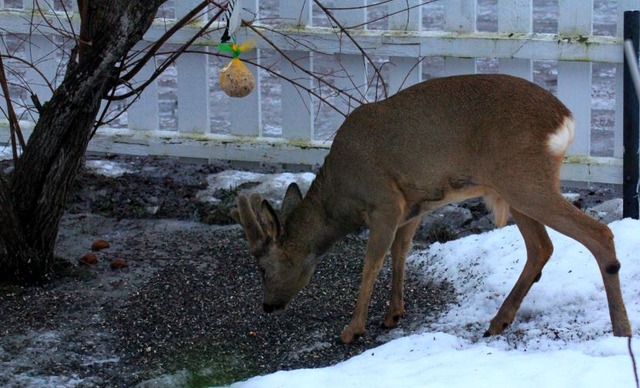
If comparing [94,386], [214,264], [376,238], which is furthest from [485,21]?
[94,386]

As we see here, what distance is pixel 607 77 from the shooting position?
10859 millimetres

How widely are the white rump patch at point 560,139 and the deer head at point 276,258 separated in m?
1.39

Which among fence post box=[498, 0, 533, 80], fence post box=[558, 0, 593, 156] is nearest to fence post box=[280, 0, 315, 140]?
fence post box=[498, 0, 533, 80]

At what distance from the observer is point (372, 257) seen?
5.68 meters

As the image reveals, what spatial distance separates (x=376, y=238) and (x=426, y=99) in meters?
0.73

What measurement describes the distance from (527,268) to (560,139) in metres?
0.78

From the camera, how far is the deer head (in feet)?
19.0

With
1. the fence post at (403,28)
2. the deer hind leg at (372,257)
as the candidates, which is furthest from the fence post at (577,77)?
the deer hind leg at (372,257)

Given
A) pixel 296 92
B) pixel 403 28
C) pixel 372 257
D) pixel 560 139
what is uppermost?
pixel 403 28

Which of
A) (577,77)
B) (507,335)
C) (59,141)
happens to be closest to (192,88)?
(59,141)

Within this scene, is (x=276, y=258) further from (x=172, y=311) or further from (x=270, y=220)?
(x=172, y=311)

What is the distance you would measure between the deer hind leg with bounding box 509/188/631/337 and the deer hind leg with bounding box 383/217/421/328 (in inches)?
35.3

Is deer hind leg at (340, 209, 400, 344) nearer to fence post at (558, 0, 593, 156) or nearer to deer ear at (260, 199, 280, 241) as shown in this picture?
deer ear at (260, 199, 280, 241)

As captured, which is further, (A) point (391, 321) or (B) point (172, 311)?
(B) point (172, 311)
